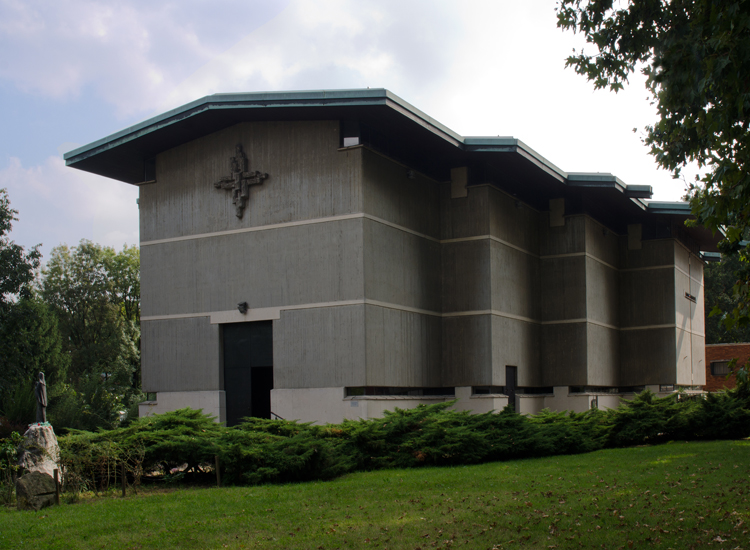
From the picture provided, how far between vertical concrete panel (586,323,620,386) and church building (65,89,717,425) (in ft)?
0.60

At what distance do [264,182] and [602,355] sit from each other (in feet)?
52.1

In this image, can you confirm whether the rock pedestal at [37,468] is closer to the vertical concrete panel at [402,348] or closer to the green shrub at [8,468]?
the green shrub at [8,468]

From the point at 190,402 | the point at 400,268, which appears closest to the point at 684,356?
the point at 400,268

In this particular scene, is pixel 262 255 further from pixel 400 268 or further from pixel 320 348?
pixel 400 268

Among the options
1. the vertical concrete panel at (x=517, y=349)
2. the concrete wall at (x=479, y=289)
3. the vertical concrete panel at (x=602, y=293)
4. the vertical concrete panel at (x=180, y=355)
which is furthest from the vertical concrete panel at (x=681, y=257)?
the vertical concrete panel at (x=180, y=355)

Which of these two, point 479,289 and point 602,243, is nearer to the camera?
point 479,289

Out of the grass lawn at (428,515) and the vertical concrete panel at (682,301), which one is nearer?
the grass lawn at (428,515)

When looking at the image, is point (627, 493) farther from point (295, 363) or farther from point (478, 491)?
point (295, 363)

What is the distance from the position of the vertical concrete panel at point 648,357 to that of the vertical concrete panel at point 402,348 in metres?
11.6

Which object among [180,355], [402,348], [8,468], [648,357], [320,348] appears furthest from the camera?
[648,357]

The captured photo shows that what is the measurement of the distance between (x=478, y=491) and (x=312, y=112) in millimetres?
13646

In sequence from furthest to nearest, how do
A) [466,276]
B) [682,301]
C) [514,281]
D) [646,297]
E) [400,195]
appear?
[682,301]
[646,297]
[514,281]
[466,276]
[400,195]

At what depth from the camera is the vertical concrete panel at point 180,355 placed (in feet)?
79.1

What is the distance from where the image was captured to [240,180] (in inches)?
951
